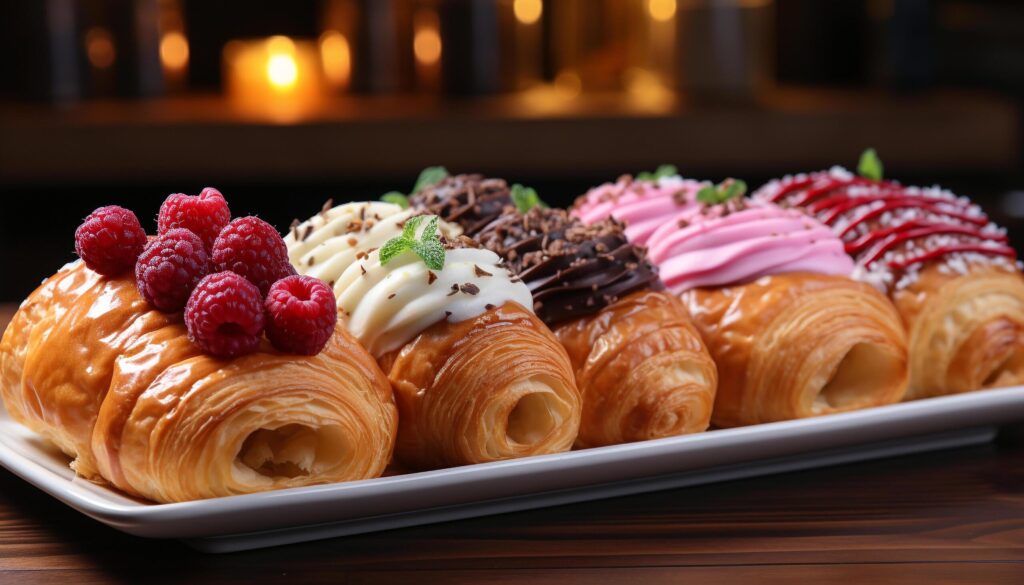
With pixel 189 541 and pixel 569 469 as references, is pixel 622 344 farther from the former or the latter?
pixel 189 541

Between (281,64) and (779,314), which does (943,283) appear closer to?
(779,314)

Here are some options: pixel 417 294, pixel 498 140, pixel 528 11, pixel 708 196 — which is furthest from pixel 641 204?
pixel 528 11

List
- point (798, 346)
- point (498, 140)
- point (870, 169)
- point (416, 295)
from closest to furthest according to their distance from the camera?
point (416, 295), point (798, 346), point (870, 169), point (498, 140)

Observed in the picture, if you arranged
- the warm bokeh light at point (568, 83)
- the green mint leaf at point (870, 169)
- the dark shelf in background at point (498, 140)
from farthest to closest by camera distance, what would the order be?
the warm bokeh light at point (568, 83), the dark shelf in background at point (498, 140), the green mint leaf at point (870, 169)

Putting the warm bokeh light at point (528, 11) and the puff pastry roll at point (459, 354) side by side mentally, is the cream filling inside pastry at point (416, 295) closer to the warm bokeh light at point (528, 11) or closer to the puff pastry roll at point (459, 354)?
the puff pastry roll at point (459, 354)

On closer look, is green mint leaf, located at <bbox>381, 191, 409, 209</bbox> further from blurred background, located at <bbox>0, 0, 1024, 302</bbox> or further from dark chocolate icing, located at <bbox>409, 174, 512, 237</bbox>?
blurred background, located at <bbox>0, 0, 1024, 302</bbox>

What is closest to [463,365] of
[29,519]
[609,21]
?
[29,519]

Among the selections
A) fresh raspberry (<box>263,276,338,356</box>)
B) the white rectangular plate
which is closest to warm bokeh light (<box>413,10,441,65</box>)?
the white rectangular plate

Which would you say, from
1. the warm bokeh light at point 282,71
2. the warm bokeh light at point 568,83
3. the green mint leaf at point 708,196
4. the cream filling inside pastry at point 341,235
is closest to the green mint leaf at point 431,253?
the cream filling inside pastry at point 341,235
